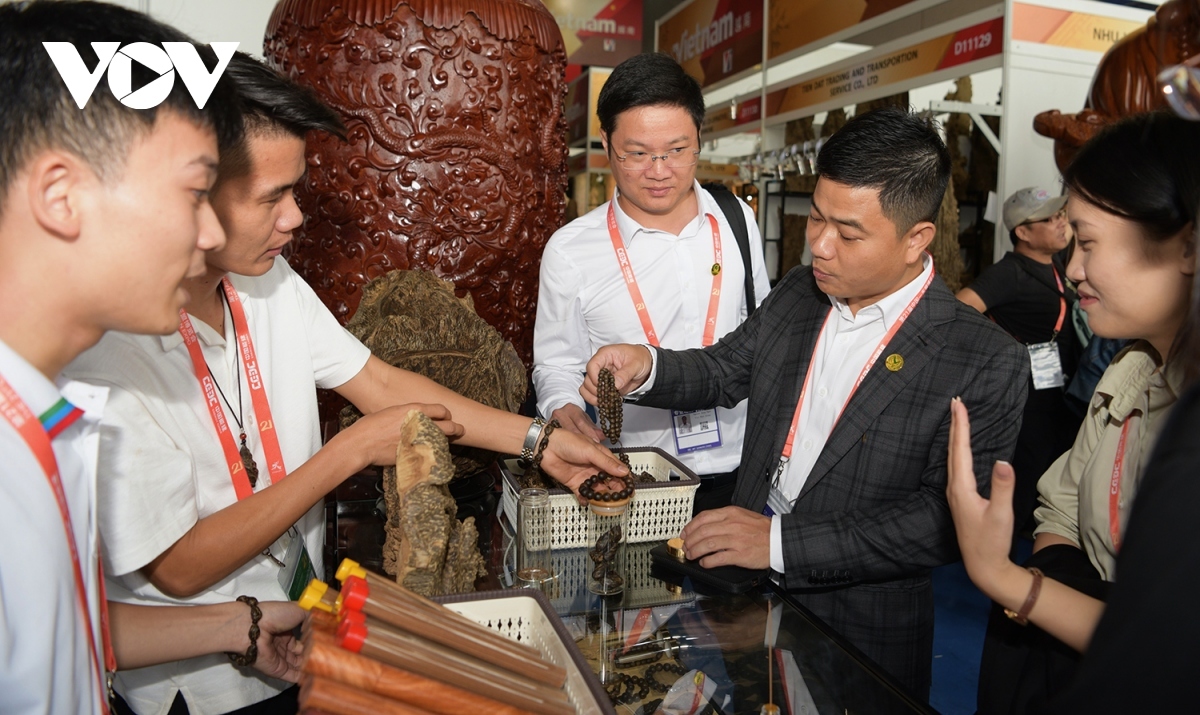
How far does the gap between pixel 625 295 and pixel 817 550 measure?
46.4 inches

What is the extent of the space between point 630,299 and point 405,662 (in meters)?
1.85

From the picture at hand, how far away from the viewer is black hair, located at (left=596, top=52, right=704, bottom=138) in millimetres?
2473

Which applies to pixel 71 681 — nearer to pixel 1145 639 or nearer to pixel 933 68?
pixel 1145 639

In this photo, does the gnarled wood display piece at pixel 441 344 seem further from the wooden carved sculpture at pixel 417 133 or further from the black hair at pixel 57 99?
the black hair at pixel 57 99

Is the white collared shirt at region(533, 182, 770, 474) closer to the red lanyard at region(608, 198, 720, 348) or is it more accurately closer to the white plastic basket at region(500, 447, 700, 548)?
the red lanyard at region(608, 198, 720, 348)

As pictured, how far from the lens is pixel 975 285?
13.8 ft

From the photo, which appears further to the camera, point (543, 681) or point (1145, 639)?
point (543, 681)

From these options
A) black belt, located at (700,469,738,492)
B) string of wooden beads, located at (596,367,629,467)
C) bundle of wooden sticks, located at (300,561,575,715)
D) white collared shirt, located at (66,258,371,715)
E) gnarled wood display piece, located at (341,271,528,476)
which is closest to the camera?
bundle of wooden sticks, located at (300,561,575,715)

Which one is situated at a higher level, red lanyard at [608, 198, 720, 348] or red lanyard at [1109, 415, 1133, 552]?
red lanyard at [608, 198, 720, 348]

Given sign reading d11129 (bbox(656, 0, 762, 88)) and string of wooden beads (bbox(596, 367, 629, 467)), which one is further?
sign reading d11129 (bbox(656, 0, 762, 88))

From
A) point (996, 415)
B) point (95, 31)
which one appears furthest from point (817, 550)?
point (95, 31)

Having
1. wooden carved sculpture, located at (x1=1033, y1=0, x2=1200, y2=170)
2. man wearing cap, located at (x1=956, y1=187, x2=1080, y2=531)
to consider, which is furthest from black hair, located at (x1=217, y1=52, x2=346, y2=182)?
man wearing cap, located at (x1=956, y1=187, x2=1080, y2=531)

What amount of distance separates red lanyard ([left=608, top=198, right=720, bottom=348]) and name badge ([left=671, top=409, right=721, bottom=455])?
238 millimetres

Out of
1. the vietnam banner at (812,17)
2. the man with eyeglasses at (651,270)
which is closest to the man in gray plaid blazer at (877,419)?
the man with eyeglasses at (651,270)
